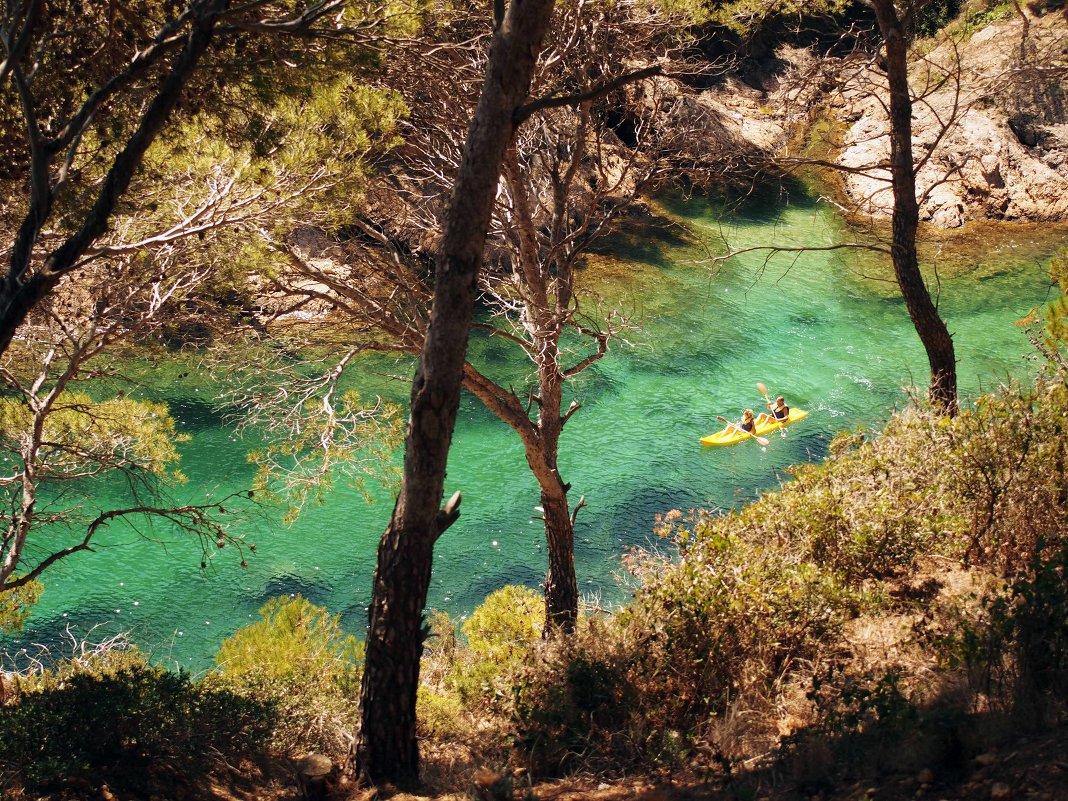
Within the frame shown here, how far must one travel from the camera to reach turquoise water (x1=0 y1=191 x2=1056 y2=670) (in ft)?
38.1

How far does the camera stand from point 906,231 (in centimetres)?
867

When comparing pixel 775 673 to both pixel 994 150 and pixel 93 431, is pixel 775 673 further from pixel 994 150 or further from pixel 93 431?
pixel 994 150

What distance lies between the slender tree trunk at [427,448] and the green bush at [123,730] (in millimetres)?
978

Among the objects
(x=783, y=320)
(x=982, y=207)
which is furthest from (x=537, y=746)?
(x=982, y=207)

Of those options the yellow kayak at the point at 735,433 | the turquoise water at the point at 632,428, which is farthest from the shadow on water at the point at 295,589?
the yellow kayak at the point at 735,433

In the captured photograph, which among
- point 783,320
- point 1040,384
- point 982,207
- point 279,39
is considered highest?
point 982,207

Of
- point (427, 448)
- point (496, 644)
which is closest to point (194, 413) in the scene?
point (496, 644)

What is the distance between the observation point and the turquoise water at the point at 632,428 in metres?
11.6

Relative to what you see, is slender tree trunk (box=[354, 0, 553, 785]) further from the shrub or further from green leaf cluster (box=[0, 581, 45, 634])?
green leaf cluster (box=[0, 581, 45, 634])

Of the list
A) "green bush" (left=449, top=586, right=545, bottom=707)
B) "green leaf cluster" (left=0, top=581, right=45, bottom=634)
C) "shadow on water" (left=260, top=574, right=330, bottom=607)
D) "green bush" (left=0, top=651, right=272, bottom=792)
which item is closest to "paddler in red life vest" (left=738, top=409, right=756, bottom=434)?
"green bush" (left=449, top=586, right=545, bottom=707)

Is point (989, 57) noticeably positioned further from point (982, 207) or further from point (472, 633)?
point (472, 633)

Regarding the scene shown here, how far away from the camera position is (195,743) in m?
5.15

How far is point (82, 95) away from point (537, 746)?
4667mm

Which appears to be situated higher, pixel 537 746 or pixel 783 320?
pixel 783 320
